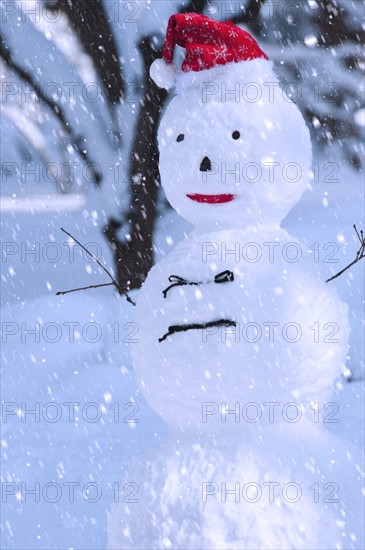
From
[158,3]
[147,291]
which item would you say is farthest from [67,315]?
[147,291]

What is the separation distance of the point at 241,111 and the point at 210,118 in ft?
0.34

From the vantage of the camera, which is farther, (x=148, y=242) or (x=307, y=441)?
(x=148, y=242)

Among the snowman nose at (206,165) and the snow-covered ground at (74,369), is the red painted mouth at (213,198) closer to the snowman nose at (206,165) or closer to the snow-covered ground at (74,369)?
the snowman nose at (206,165)

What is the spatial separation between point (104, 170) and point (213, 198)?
11.7ft

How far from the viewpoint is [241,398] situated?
88.6 inches

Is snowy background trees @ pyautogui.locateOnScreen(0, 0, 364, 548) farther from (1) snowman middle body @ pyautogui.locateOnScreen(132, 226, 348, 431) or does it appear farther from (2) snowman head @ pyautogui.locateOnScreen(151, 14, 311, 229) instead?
(2) snowman head @ pyautogui.locateOnScreen(151, 14, 311, 229)

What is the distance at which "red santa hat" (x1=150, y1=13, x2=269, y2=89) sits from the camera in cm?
237

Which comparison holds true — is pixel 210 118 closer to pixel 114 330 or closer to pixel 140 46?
pixel 114 330

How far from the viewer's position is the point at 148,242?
212 inches

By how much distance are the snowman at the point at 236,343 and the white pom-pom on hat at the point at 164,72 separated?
4cm

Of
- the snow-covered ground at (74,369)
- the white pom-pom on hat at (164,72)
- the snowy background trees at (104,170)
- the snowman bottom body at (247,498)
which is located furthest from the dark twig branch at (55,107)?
the snowman bottom body at (247,498)

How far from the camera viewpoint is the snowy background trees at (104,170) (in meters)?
5.03

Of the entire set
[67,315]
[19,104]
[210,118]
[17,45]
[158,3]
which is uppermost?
[210,118]

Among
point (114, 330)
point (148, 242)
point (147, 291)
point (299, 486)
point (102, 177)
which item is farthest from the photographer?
point (102, 177)
